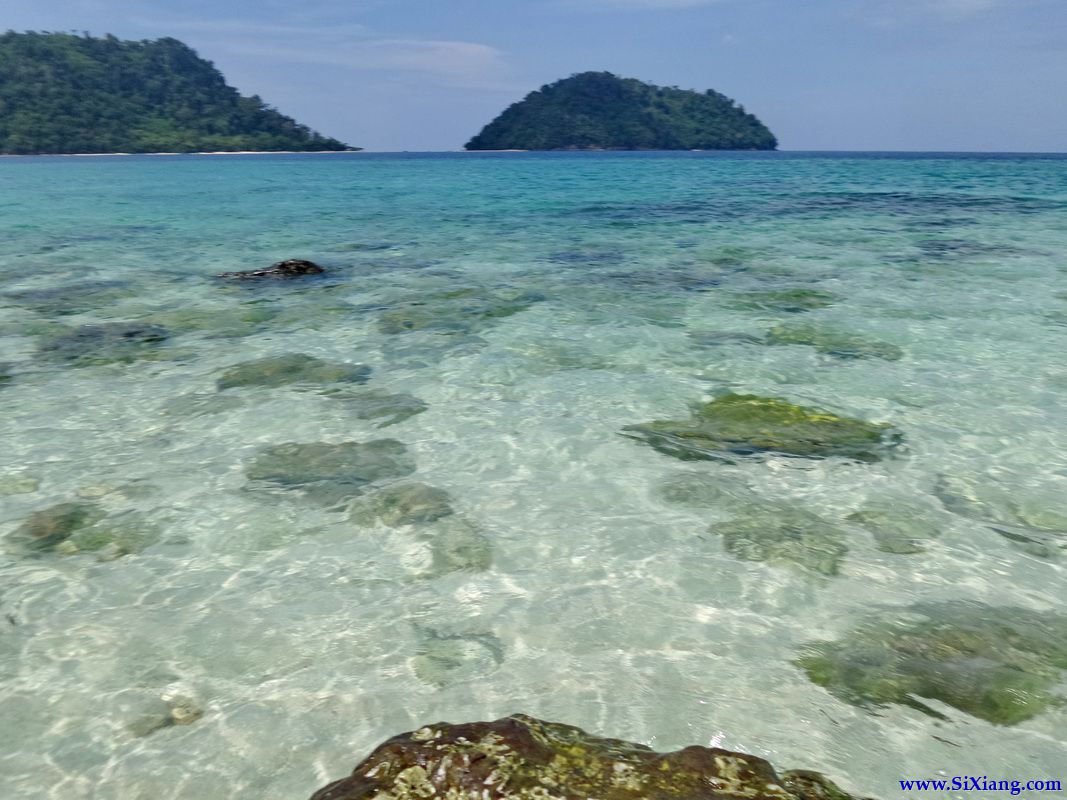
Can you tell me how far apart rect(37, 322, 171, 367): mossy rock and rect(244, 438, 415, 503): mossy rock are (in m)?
5.20

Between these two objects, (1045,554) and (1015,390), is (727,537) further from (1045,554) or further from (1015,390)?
(1015,390)

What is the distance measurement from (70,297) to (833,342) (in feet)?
53.6

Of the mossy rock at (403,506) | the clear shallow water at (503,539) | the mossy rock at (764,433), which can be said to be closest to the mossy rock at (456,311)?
the clear shallow water at (503,539)

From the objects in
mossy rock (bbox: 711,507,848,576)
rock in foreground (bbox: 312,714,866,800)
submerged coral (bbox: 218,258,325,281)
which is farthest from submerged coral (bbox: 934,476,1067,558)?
submerged coral (bbox: 218,258,325,281)

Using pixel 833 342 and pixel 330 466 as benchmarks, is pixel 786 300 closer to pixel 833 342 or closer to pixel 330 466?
pixel 833 342

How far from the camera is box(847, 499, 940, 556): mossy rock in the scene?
6.49 m

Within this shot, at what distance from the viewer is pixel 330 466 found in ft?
26.5

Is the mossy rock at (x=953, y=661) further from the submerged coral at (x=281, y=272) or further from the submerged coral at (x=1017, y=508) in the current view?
the submerged coral at (x=281, y=272)

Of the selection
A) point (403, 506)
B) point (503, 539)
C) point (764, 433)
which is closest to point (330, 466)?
point (403, 506)

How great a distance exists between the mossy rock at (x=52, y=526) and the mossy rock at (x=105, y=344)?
5311 mm

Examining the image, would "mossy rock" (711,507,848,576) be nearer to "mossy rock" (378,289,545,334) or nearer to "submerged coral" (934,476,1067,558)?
"submerged coral" (934,476,1067,558)

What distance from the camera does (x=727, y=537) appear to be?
6617mm

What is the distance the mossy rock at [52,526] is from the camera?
653 centimetres

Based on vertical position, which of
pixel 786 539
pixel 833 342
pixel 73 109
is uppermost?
pixel 73 109
